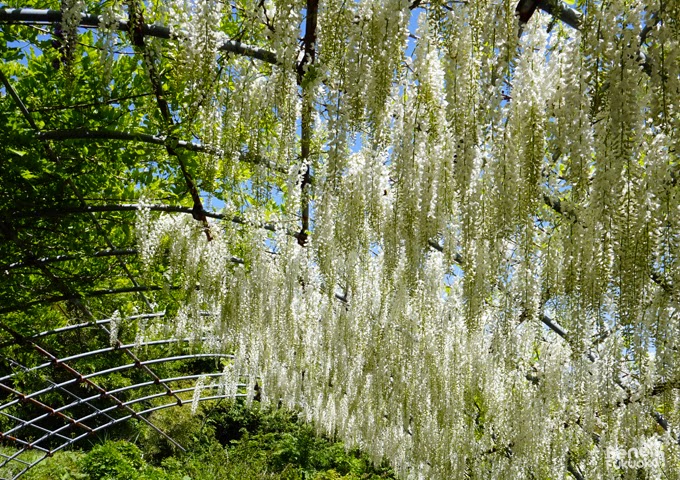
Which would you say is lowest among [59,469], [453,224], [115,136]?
[59,469]

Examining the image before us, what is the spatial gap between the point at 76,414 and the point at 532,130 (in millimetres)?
15924

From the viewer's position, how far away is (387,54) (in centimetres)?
240

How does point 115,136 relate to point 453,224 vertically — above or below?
above

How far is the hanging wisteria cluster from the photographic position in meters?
2.28

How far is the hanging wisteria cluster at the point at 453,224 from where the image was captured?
2.28m

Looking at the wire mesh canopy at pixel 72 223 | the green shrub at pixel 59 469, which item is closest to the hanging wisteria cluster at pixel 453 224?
the wire mesh canopy at pixel 72 223

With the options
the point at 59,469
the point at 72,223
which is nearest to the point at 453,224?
the point at 72,223

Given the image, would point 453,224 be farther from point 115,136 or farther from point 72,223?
point 72,223

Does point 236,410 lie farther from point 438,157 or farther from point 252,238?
point 438,157

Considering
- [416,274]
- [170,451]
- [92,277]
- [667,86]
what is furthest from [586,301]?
[170,451]

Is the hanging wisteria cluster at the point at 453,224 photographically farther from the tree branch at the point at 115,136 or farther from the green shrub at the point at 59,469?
the green shrub at the point at 59,469

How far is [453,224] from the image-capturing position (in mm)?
4480

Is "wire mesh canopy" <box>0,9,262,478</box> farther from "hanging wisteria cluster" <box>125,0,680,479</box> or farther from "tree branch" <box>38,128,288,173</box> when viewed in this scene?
"hanging wisteria cluster" <box>125,0,680,479</box>

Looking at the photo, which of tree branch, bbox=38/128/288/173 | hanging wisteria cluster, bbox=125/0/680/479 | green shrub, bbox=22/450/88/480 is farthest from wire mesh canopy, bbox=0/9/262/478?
green shrub, bbox=22/450/88/480
